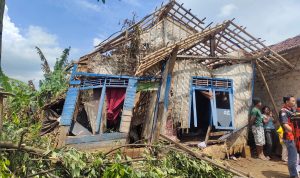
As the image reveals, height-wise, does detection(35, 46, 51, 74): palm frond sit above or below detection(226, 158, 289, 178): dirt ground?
above

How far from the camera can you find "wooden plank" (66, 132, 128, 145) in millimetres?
7383

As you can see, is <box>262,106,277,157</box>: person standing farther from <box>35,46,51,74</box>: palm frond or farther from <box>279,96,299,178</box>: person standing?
<box>35,46,51,74</box>: palm frond

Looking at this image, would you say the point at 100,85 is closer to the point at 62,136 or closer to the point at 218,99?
the point at 62,136

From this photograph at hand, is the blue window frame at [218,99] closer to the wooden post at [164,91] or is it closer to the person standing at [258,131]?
the person standing at [258,131]

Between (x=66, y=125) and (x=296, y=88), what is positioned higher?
(x=296, y=88)

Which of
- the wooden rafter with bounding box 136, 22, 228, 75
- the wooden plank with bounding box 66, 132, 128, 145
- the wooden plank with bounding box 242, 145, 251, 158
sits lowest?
the wooden plank with bounding box 242, 145, 251, 158

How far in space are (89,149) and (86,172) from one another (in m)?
3.50

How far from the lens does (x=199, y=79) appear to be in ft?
31.1

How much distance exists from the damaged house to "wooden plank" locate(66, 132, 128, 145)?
24 millimetres

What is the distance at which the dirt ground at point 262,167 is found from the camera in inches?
287

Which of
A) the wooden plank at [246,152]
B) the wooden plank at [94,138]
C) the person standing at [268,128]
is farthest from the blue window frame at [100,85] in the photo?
the person standing at [268,128]

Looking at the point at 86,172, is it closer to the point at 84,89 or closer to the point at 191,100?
the point at 84,89

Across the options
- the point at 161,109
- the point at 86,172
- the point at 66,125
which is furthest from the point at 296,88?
the point at 86,172

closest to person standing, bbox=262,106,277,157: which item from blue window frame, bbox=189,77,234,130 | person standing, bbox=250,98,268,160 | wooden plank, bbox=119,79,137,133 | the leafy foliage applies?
person standing, bbox=250,98,268,160
